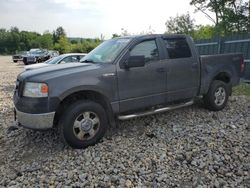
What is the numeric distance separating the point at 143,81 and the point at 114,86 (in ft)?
2.10

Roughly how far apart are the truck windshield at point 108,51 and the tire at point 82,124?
101 centimetres

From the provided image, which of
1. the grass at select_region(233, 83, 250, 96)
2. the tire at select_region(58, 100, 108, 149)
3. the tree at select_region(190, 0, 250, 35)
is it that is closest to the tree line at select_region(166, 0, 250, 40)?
the tree at select_region(190, 0, 250, 35)

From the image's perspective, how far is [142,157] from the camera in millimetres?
4297

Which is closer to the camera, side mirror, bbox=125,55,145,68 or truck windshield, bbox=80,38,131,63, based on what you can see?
side mirror, bbox=125,55,145,68

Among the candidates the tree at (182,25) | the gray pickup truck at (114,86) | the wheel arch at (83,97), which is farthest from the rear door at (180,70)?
the tree at (182,25)

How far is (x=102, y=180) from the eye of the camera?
146 inches

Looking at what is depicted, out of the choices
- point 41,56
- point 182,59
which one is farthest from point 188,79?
point 41,56

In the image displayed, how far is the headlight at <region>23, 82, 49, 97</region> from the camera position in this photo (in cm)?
426

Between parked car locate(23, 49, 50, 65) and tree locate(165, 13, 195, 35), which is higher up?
tree locate(165, 13, 195, 35)

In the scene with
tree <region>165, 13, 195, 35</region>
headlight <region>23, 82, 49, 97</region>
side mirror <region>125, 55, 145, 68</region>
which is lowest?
headlight <region>23, 82, 49, 97</region>

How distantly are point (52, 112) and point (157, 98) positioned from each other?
6.99ft

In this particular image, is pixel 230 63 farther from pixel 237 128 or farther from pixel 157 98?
pixel 157 98

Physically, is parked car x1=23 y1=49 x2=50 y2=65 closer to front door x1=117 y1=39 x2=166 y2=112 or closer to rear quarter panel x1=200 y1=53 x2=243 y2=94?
rear quarter panel x1=200 y1=53 x2=243 y2=94

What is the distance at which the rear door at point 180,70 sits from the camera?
18.4ft
